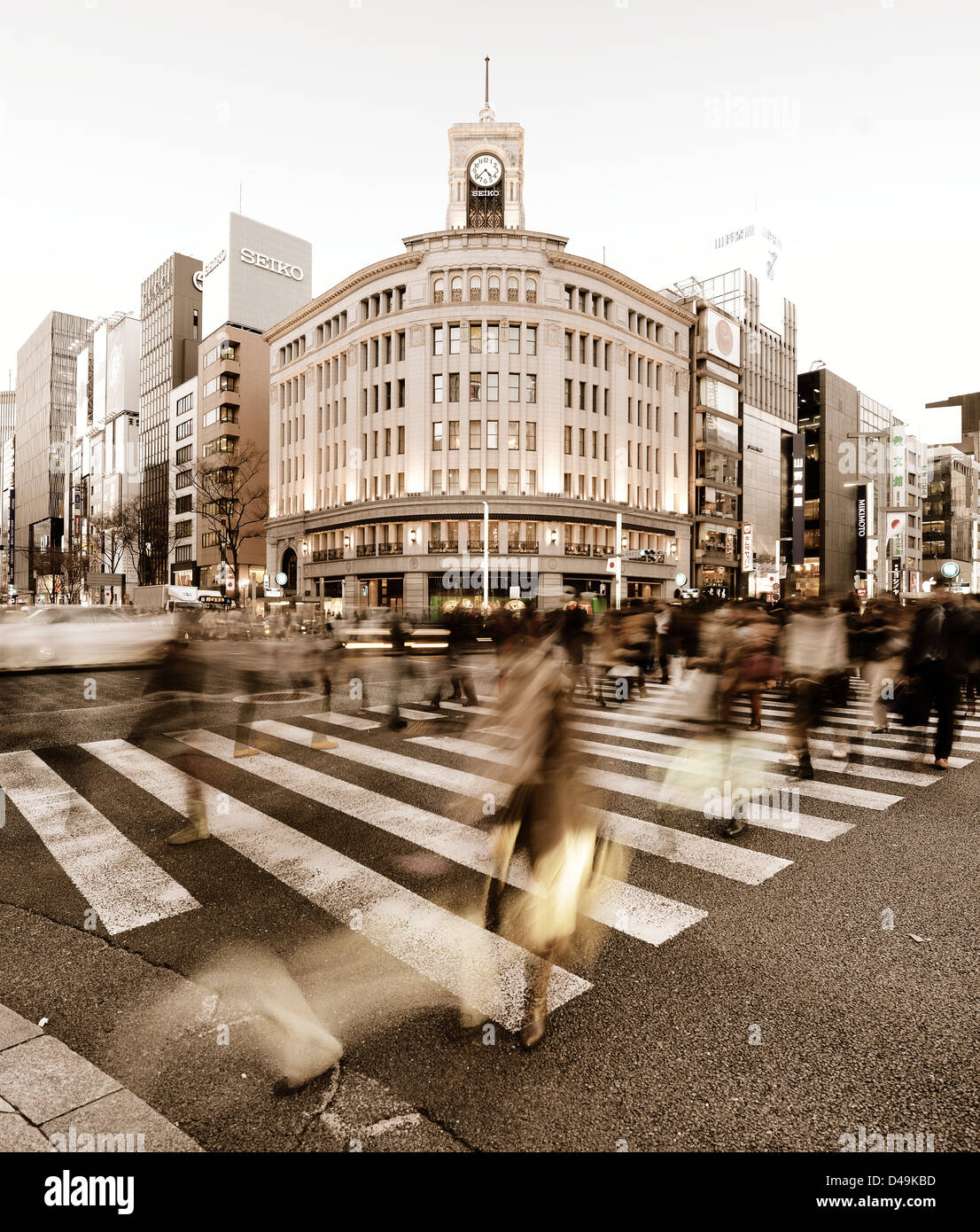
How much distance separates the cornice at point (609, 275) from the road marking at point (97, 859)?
49919mm

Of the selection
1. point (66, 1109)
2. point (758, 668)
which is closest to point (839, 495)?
point (758, 668)

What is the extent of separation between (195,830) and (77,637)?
15366mm

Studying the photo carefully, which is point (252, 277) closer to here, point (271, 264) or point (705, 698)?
point (271, 264)

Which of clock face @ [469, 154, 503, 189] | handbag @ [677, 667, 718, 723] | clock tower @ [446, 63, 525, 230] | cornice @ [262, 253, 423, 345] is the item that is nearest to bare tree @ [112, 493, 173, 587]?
cornice @ [262, 253, 423, 345]

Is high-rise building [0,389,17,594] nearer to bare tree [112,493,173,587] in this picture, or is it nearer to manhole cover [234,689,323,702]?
bare tree [112,493,173,587]

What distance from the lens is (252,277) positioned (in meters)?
73.7

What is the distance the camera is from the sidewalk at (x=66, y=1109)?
2.45 metres

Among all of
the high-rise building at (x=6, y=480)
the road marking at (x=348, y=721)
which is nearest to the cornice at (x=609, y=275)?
the road marking at (x=348, y=721)

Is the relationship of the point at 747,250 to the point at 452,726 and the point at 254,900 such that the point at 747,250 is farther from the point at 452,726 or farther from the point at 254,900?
the point at 254,900

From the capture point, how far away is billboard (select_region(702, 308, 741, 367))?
60375 millimetres

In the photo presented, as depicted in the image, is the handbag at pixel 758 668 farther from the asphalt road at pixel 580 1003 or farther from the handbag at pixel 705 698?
the asphalt road at pixel 580 1003

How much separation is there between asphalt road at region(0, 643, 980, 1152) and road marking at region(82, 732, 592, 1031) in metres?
0.11

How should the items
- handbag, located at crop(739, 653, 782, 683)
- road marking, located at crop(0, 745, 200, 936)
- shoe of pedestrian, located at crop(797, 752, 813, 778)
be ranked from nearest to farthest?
road marking, located at crop(0, 745, 200, 936) → handbag, located at crop(739, 653, 782, 683) → shoe of pedestrian, located at crop(797, 752, 813, 778)

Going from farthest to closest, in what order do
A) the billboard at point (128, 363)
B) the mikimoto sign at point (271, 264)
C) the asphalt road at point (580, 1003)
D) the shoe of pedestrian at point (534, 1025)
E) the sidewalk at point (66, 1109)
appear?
1. the billboard at point (128, 363)
2. the mikimoto sign at point (271, 264)
3. the shoe of pedestrian at point (534, 1025)
4. the asphalt road at point (580, 1003)
5. the sidewalk at point (66, 1109)
